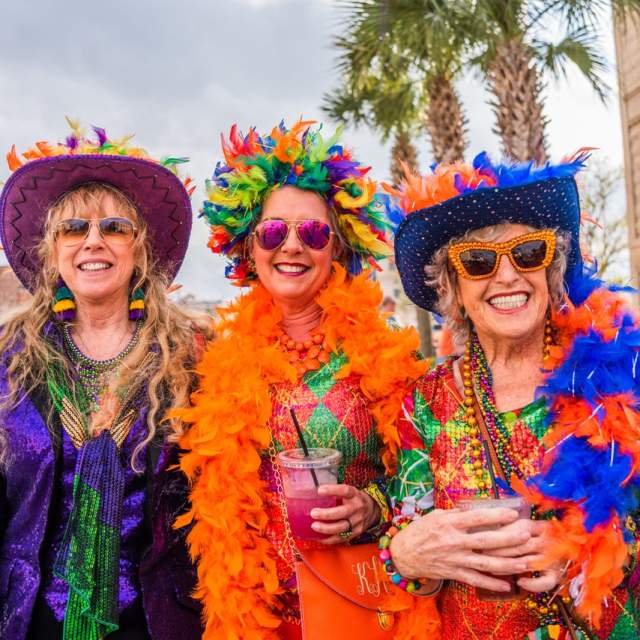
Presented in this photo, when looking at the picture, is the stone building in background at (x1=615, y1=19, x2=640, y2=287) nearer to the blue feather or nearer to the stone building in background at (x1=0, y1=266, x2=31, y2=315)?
the stone building in background at (x1=0, y1=266, x2=31, y2=315)

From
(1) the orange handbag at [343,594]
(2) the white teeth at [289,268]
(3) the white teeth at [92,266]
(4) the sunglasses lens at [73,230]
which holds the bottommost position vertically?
(1) the orange handbag at [343,594]

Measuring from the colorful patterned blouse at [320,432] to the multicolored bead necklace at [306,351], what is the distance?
0.05 metres

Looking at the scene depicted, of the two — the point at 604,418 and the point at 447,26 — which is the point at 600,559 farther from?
the point at 447,26

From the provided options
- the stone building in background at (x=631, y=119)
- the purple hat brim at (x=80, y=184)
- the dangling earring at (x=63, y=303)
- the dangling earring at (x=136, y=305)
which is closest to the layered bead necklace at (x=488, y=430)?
the dangling earring at (x=136, y=305)

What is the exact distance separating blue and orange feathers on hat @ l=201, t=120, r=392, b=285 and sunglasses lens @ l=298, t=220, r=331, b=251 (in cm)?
14

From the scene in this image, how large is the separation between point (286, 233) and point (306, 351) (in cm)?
41

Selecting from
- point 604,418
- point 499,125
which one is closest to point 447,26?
point 499,125

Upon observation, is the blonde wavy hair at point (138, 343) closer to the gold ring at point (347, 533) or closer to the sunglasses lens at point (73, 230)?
the sunglasses lens at point (73, 230)

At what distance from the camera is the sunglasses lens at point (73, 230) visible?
2.06 meters

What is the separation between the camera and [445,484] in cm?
168

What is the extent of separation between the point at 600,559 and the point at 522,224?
0.84 meters

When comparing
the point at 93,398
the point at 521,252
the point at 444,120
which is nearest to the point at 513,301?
the point at 521,252

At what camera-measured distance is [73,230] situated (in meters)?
2.06

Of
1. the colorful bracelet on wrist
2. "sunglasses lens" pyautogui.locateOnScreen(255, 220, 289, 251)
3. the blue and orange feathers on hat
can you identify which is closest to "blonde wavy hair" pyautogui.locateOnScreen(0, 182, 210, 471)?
the blue and orange feathers on hat
